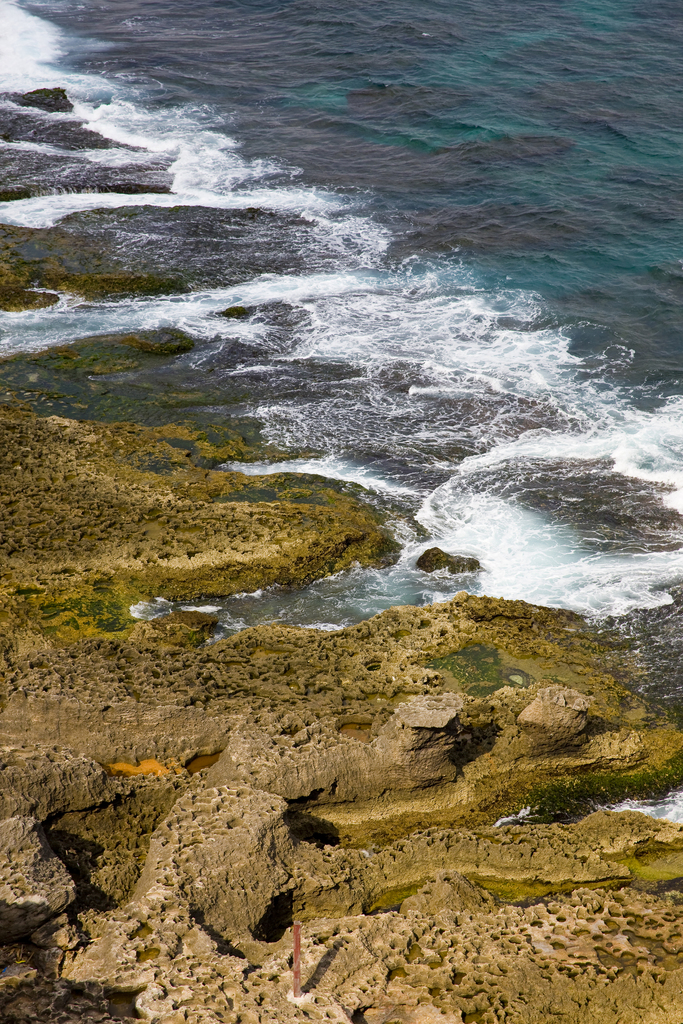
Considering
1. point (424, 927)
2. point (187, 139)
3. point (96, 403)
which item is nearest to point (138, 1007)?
point (424, 927)

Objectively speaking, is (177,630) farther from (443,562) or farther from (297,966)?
(297,966)

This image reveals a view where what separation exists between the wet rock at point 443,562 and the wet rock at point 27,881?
7.77m

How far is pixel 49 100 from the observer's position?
3678 cm

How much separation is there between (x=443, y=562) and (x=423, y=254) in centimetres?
1521

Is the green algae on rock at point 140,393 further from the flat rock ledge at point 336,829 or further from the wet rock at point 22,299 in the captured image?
the flat rock ledge at point 336,829

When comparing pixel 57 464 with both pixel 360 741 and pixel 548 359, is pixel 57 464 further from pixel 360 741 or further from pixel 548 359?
pixel 548 359

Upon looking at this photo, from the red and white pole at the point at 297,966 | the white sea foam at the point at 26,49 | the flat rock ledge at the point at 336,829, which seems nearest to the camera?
the red and white pole at the point at 297,966

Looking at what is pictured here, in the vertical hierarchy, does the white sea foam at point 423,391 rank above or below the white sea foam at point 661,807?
above

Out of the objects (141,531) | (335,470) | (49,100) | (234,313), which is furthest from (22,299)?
(49,100)

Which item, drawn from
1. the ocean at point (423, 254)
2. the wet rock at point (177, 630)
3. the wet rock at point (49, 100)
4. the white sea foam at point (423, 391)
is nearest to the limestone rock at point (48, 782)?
the wet rock at point (177, 630)

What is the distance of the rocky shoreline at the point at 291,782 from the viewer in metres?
8.32

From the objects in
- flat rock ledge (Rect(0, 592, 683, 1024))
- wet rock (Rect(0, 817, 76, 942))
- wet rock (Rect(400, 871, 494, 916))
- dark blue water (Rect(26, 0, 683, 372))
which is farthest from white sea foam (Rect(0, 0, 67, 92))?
wet rock (Rect(400, 871, 494, 916))

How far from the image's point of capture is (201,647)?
42.5 feet

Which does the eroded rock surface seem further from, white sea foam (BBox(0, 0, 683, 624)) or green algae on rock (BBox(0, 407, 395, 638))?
white sea foam (BBox(0, 0, 683, 624))
